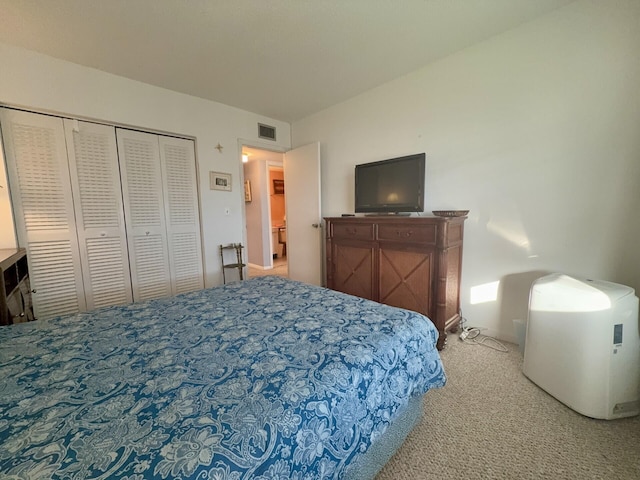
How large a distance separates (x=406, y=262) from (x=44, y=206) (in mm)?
3301

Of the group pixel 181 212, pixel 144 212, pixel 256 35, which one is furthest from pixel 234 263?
pixel 256 35

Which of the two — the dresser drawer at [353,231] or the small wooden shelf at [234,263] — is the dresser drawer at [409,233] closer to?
the dresser drawer at [353,231]

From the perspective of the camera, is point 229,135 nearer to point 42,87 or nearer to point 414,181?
point 42,87

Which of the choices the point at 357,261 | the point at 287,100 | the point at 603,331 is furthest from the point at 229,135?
the point at 603,331

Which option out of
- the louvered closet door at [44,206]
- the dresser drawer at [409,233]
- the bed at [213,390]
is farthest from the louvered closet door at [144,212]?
the dresser drawer at [409,233]

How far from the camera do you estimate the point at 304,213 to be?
373 centimetres

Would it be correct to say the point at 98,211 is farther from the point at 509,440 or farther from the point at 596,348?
the point at 596,348

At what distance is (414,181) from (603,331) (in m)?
1.66

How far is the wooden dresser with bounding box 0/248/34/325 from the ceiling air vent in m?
2.74

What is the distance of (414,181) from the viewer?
2.50m

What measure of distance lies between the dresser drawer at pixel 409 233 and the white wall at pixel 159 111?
6.62 ft

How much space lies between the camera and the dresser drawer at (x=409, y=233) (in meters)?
2.13

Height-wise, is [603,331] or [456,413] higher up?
[603,331]

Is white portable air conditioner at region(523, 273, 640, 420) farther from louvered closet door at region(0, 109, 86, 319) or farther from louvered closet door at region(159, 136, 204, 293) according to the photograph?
louvered closet door at region(0, 109, 86, 319)
